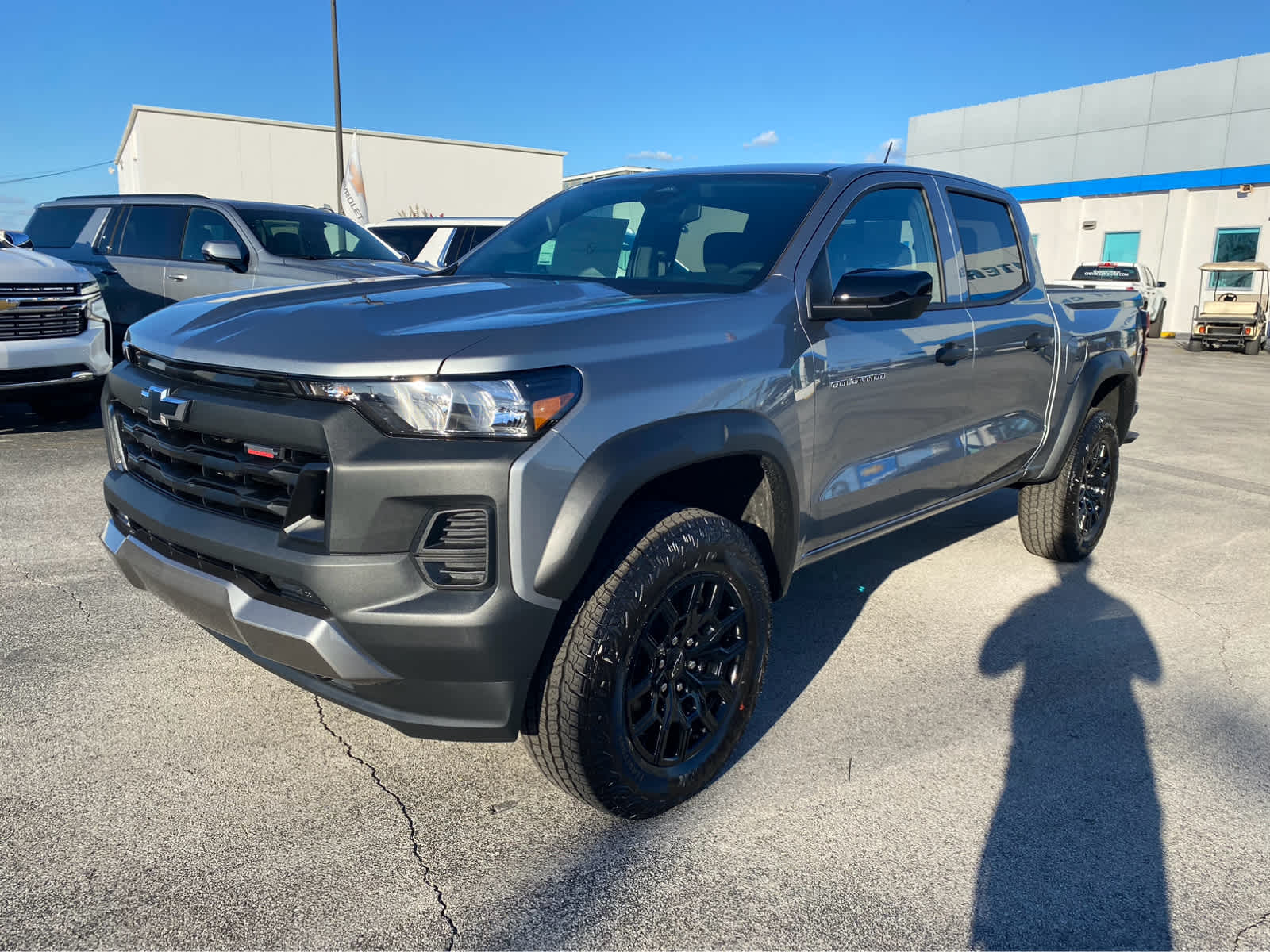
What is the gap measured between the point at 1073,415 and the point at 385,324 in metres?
3.46

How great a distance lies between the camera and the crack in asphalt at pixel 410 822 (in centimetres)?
218

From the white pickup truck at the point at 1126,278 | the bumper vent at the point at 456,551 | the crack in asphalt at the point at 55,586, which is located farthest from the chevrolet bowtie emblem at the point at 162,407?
the white pickup truck at the point at 1126,278

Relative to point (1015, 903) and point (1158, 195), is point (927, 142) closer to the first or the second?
point (1158, 195)

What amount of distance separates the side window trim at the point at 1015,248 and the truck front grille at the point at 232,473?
2667mm

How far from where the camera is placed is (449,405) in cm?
216

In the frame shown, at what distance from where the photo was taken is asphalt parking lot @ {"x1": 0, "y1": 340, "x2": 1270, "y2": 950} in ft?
7.25

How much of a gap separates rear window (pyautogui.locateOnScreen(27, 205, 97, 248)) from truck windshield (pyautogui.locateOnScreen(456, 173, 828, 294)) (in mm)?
7081

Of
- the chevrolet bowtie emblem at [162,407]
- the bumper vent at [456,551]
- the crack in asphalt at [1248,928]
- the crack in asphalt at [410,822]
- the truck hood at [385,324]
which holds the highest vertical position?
the truck hood at [385,324]

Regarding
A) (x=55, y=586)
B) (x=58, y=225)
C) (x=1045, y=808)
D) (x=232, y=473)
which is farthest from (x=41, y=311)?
(x=1045, y=808)

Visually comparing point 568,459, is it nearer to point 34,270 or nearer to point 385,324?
point 385,324

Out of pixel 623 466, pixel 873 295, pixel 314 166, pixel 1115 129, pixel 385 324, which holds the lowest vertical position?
pixel 623 466

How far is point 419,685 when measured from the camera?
7.22 feet

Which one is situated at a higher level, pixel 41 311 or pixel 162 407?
pixel 162 407

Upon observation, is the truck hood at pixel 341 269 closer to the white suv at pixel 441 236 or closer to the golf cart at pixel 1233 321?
the white suv at pixel 441 236
